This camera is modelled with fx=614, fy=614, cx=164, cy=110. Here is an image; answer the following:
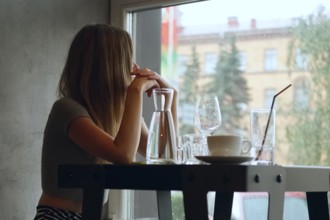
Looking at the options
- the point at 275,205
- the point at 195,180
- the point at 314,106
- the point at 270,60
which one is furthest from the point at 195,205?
the point at 270,60

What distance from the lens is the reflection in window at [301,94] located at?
7.50 feet

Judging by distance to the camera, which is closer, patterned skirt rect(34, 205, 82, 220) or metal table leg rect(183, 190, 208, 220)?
metal table leg rect(183, 190, 208, 220)

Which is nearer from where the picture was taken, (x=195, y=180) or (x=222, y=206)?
(x=195, y=180)

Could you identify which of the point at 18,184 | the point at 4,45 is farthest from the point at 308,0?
the point at 18,184

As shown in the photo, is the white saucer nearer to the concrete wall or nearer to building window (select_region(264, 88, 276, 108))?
building window (select_region(264, 88, 276, 108))

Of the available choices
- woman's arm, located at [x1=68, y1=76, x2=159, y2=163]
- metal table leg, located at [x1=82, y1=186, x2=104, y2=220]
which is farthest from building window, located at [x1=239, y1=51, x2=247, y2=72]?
metal table leg, located at [x1=82, y1=186, x2=104, y2=220]

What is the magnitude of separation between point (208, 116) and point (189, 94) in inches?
35.5

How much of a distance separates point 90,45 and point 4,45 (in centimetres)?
50

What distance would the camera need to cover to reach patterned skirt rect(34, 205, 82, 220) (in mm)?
1912

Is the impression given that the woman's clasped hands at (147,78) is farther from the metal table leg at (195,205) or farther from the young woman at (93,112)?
the metal table leg at (195,205)

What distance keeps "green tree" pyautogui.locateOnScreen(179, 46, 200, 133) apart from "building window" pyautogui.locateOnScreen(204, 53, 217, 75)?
0.04 metres

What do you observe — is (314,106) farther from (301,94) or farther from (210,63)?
(210,63)

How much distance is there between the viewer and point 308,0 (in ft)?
7.61

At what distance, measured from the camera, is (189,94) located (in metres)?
2.64
